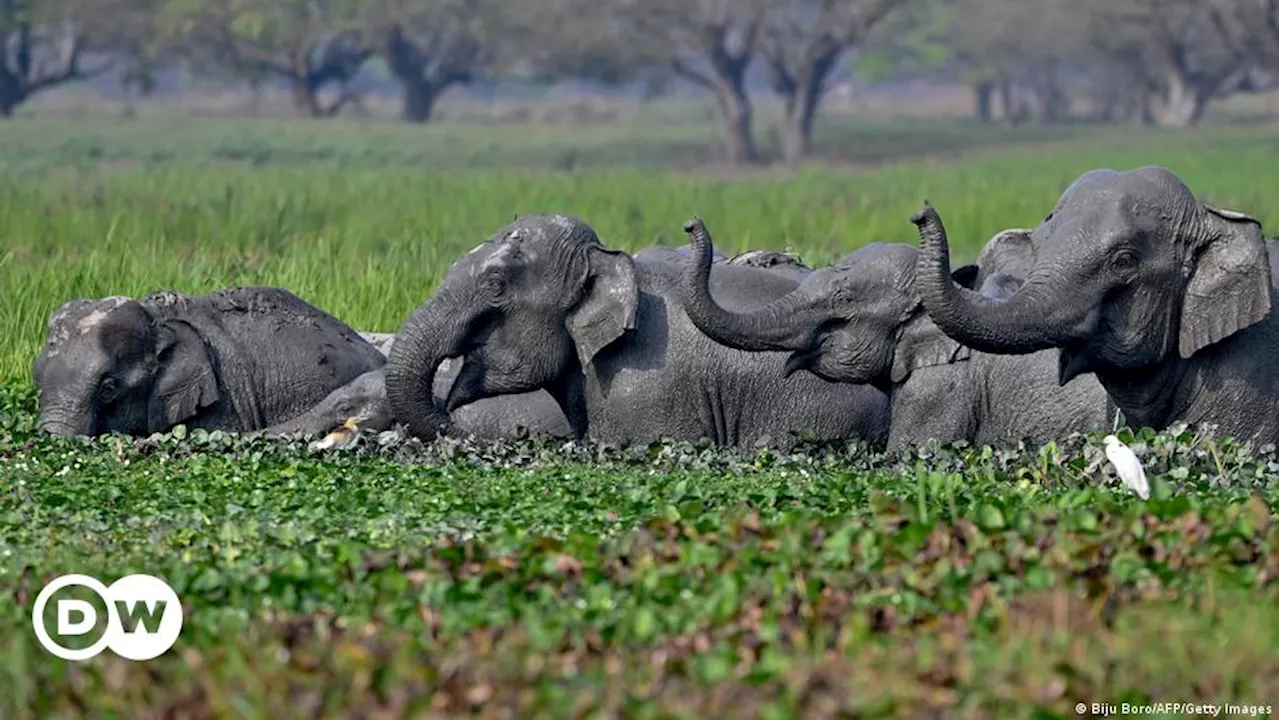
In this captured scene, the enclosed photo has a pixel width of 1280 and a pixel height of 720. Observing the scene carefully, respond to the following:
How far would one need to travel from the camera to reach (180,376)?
1133 cm

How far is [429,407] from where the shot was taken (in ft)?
34.5

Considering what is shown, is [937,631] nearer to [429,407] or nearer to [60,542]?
[60,542]

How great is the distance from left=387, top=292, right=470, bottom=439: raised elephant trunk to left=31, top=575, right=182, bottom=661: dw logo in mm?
3612

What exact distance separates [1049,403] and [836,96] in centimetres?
10062

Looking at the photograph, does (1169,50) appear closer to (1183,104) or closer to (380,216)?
(1183,104)

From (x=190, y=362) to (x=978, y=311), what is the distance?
3889mm

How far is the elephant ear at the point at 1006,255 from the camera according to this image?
9.82 metres

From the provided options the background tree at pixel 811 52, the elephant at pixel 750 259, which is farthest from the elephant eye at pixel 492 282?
the background tree at pixel 811 52

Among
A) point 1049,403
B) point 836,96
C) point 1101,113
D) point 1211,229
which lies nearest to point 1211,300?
point 1211,229

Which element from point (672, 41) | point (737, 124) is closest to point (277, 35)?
point (672, 41)

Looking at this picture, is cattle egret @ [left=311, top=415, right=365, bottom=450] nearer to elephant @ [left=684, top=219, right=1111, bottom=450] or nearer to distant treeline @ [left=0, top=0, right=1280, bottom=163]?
elephant @ [left=684, top=219, right=1111, bottom=450]

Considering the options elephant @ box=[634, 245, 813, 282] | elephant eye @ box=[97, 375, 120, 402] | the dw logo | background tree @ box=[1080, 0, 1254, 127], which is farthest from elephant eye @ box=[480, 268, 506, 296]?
background tree @ box=[1080, 0, 1254, 127]

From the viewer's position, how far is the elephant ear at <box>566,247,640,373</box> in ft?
34.5

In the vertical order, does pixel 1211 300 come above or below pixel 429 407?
above
